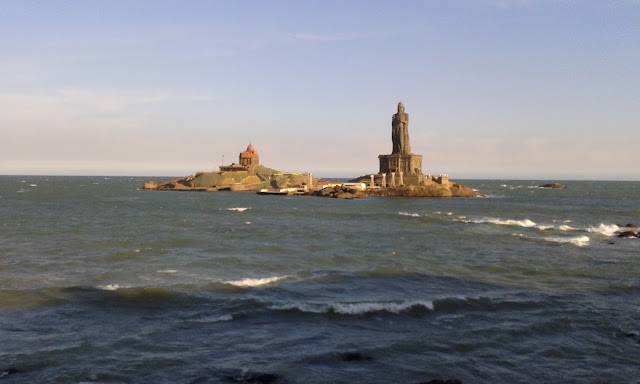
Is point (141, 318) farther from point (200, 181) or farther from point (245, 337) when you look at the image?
point (200, 181)

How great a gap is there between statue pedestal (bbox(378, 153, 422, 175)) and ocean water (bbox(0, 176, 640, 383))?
311 ft

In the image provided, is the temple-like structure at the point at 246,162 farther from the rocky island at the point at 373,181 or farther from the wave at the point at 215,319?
the wave at the point at 215,319

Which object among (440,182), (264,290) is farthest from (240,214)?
(440,182)

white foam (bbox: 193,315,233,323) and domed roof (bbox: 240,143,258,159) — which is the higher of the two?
domed roof (bbox: 240,143,258,159)

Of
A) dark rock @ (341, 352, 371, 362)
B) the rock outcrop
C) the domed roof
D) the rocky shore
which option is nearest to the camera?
dark rock @ (341, 352, 371, 362)

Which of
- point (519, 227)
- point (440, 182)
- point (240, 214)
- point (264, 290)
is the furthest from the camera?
point (440, 182)

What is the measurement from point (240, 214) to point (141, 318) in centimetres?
4754

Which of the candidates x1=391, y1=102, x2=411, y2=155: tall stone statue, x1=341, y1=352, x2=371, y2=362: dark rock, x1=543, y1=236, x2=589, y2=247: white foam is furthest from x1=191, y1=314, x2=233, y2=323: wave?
x1=391, y1=102, x2=411, y2=155: tall stone statue

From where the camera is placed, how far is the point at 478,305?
21203mm

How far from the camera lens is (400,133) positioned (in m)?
144

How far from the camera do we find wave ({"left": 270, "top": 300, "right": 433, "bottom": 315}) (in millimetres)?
20016

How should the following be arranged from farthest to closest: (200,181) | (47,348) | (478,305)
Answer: (200,181)
(478,305)
(47,348)

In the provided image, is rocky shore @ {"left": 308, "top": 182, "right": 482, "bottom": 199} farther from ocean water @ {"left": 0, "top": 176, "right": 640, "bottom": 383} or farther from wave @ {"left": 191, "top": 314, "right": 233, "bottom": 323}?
wave @ {"left": 191, "top": 314, "right": 233, "bottom": 323}

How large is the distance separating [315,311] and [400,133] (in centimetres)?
12738
